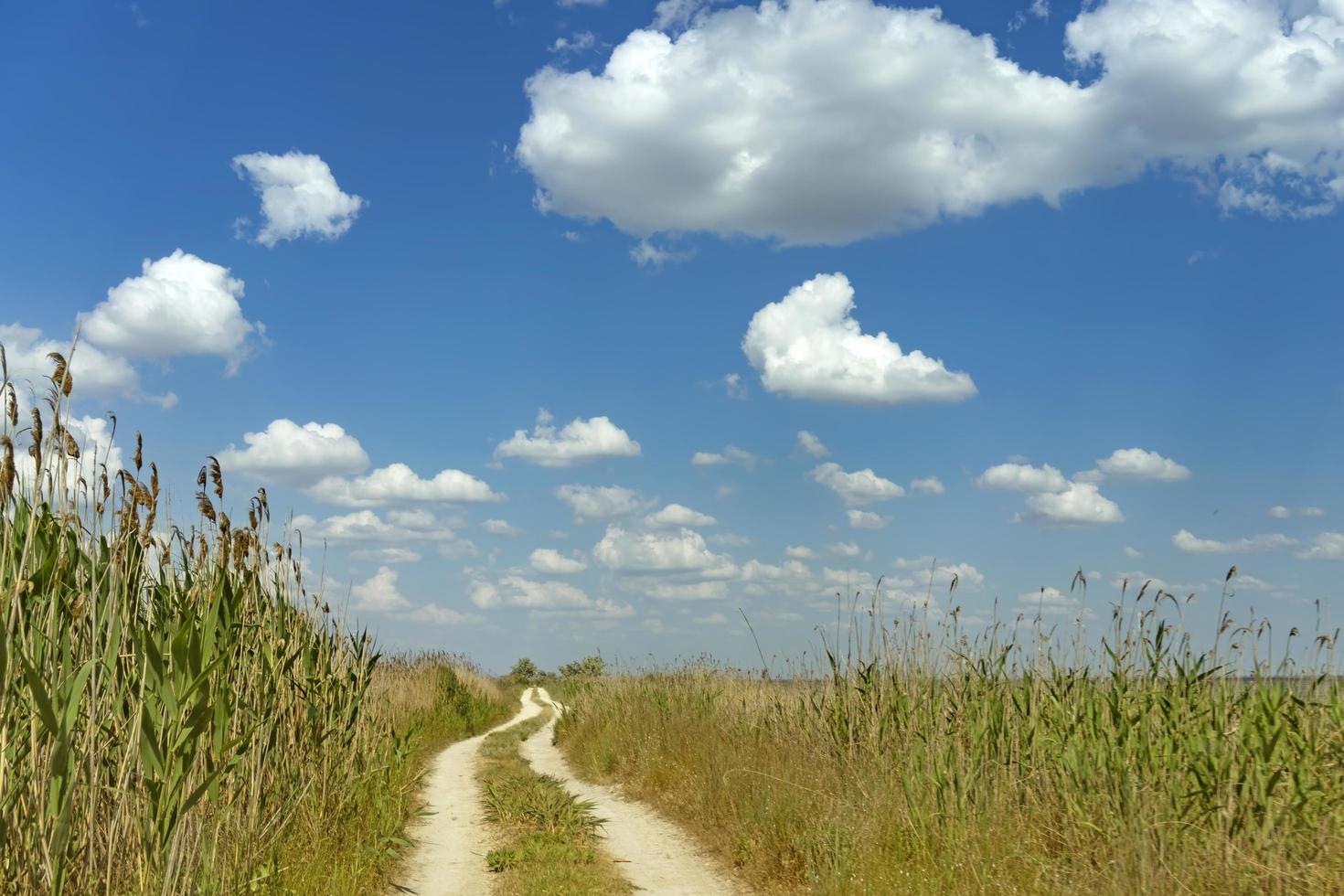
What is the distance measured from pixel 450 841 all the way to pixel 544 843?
50.5 inches

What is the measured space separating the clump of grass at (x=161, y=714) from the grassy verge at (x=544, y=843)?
45.5 inches

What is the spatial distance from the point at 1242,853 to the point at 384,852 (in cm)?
671

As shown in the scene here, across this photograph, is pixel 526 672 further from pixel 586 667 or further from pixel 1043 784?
pixel 1043 784

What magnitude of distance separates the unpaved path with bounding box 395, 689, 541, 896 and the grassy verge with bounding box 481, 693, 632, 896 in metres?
0.19

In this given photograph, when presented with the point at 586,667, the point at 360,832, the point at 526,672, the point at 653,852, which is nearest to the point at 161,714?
the point at 360,832

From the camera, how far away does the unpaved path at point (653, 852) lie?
827 centimetres

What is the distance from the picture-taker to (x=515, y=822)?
1037 centimetres

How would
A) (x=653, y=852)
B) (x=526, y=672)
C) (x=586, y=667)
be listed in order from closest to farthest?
(x=653, y=852)
(x=586, y=667)
(x=526, y=672)

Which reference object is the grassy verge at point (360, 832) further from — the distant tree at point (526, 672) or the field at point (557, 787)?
the distant tree at point (526, 672)

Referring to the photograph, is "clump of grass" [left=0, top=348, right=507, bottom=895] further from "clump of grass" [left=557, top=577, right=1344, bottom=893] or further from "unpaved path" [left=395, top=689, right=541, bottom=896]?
"clump of grass" [left=557, top=577, right=1344, bottom=893]

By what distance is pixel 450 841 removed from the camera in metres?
10.1

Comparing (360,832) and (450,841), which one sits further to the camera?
(450,841)

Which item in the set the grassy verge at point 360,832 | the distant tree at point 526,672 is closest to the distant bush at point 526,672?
the distant tree at point 526,672

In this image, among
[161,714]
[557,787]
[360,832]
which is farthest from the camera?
[557,787]
